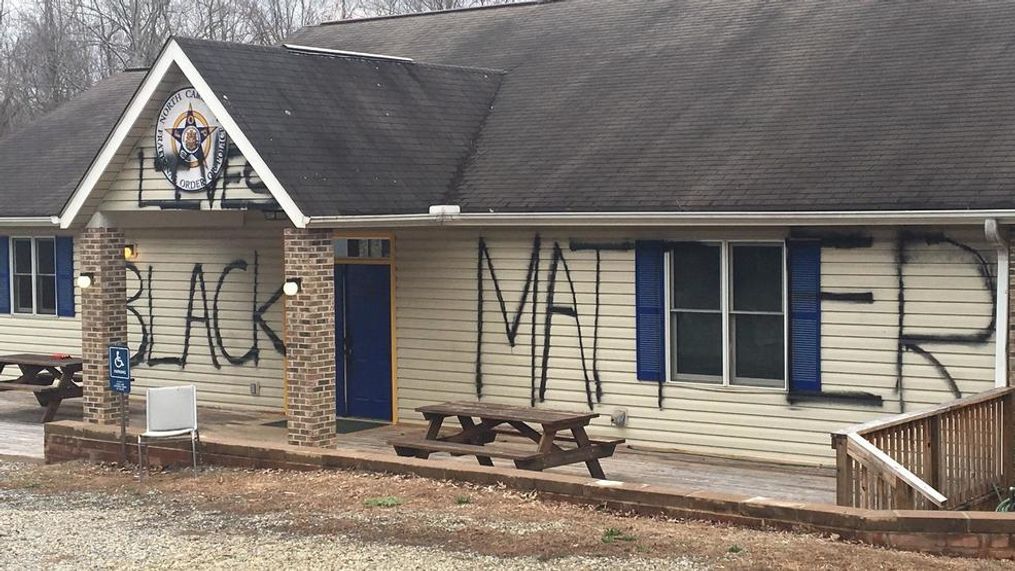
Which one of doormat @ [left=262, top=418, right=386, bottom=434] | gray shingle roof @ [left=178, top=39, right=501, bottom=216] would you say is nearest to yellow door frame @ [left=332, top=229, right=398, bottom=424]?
doormat @ [left=262, top=418, right=386, bottom=434]

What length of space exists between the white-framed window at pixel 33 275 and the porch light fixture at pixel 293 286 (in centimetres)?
776

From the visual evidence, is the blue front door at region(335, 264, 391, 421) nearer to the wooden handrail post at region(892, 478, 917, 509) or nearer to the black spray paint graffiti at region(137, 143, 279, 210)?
the black spray paint graffiti at region(137, 143, 279, 210)

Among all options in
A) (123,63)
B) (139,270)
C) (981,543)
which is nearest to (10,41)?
(123,63)

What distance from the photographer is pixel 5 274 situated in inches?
834

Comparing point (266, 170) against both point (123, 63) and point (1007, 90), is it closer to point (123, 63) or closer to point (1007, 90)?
point (1007, 90)

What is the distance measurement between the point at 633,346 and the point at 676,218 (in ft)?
5.42

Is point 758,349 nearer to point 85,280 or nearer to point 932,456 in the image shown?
point 932,456

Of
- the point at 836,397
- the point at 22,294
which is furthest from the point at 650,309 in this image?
the point at 22,294

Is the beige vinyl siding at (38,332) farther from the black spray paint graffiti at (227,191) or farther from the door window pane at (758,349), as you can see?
the door window pane at (758,349)

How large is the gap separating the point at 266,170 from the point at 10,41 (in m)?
42.7

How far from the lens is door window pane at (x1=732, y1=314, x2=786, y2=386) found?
13953 mm

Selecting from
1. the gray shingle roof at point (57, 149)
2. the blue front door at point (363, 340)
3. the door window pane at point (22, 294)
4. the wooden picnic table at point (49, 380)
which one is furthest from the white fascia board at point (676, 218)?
the door window pane at point (22, 294)

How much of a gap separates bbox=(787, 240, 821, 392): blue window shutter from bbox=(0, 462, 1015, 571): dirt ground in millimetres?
3681

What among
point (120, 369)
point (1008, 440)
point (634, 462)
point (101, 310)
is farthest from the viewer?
point (101, 310)
